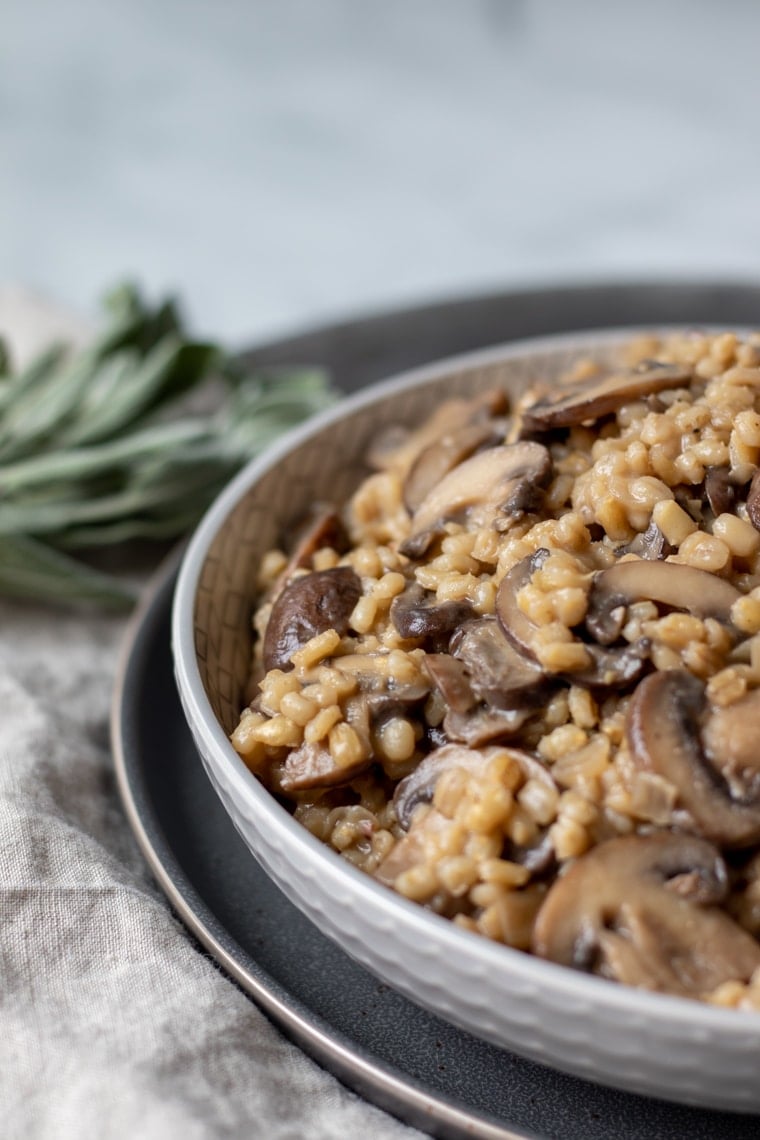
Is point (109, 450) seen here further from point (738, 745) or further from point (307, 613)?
point (738, 745)

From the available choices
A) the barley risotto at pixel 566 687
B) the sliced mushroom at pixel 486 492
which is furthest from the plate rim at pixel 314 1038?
the sliced mushroom at pixel 486 492

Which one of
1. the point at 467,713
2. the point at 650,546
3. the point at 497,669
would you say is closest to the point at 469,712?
the point at 467,713

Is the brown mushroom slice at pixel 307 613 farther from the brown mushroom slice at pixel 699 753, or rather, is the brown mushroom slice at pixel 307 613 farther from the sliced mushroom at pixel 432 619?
the brown mushroom slice at pixel 699 753

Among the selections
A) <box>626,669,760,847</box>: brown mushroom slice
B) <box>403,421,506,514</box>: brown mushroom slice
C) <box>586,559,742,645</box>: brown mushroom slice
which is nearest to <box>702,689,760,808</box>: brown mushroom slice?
<box>626,669,760,847</box>: brown mushroom slice

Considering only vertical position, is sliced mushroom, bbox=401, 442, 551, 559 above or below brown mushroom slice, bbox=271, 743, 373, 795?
above

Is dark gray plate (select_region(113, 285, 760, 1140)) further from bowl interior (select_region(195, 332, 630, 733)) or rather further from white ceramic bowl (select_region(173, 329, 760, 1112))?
bowl interior (select_region(195, 332, 630, 733))

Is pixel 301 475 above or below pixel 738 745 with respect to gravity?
below
